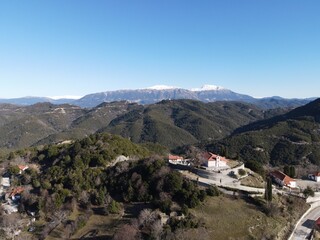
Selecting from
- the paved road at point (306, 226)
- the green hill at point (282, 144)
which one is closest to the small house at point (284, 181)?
the paved road at point (306, 226)

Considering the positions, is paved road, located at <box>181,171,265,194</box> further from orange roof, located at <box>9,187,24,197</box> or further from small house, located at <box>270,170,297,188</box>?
orange roof, located at <box>9,187,24,197</box>

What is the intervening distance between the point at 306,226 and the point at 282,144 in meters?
115

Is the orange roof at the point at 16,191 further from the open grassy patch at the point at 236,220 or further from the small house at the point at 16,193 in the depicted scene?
the open grassy patch at the point at 236,220

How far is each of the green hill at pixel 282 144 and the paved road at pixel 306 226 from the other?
8060 centimetres

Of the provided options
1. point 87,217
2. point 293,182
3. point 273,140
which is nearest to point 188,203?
point 87,217

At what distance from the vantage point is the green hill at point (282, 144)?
474ft

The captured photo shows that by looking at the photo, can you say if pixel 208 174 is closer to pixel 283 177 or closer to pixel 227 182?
pixel 227 182

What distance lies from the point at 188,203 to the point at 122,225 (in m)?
10.2

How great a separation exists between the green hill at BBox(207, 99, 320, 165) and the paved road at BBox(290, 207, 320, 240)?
80.6 metres

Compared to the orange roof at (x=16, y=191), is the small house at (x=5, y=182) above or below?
below

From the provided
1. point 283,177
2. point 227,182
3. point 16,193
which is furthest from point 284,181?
point 16,193

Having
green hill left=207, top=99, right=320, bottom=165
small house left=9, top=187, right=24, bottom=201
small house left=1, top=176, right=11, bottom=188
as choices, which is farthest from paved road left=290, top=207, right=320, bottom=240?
green hill left=207, top=99, right=320, bottom=165

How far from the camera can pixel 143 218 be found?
4688 centimetres

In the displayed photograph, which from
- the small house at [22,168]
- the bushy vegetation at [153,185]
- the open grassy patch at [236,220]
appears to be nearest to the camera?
the open grassy patch at [236,220]
